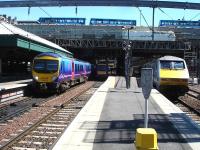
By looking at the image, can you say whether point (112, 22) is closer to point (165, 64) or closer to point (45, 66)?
point (45, 66)

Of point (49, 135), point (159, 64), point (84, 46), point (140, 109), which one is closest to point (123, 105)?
point (140, 109)

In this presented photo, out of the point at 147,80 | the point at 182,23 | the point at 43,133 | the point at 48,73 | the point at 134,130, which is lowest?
the point at 43,133

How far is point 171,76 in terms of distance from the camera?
2808 centimetres

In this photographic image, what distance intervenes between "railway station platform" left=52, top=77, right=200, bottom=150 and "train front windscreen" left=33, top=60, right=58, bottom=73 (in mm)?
11326

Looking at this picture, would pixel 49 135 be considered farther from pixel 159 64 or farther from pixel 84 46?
pixel 84 46

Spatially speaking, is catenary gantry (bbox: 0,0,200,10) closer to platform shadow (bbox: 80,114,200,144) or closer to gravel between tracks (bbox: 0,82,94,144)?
gravel between tracks (bbox: 0,82,94,144)

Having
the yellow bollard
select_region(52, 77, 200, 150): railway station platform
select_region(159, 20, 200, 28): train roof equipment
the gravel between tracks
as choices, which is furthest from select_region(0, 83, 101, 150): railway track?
select_region(159, 20, 200, 28): train roof equipment

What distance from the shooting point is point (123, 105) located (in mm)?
19375

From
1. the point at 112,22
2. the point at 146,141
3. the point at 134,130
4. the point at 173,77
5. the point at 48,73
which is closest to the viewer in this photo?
the point at 146,141

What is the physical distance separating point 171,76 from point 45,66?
25.9 ft

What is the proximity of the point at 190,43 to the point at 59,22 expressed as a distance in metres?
46.3

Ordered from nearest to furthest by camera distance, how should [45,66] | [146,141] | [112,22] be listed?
[146,141]
[45,66]
[112,22]

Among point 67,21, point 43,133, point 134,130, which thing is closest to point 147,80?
point 134,130

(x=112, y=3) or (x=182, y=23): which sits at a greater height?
Result: (x=182, y=23)
